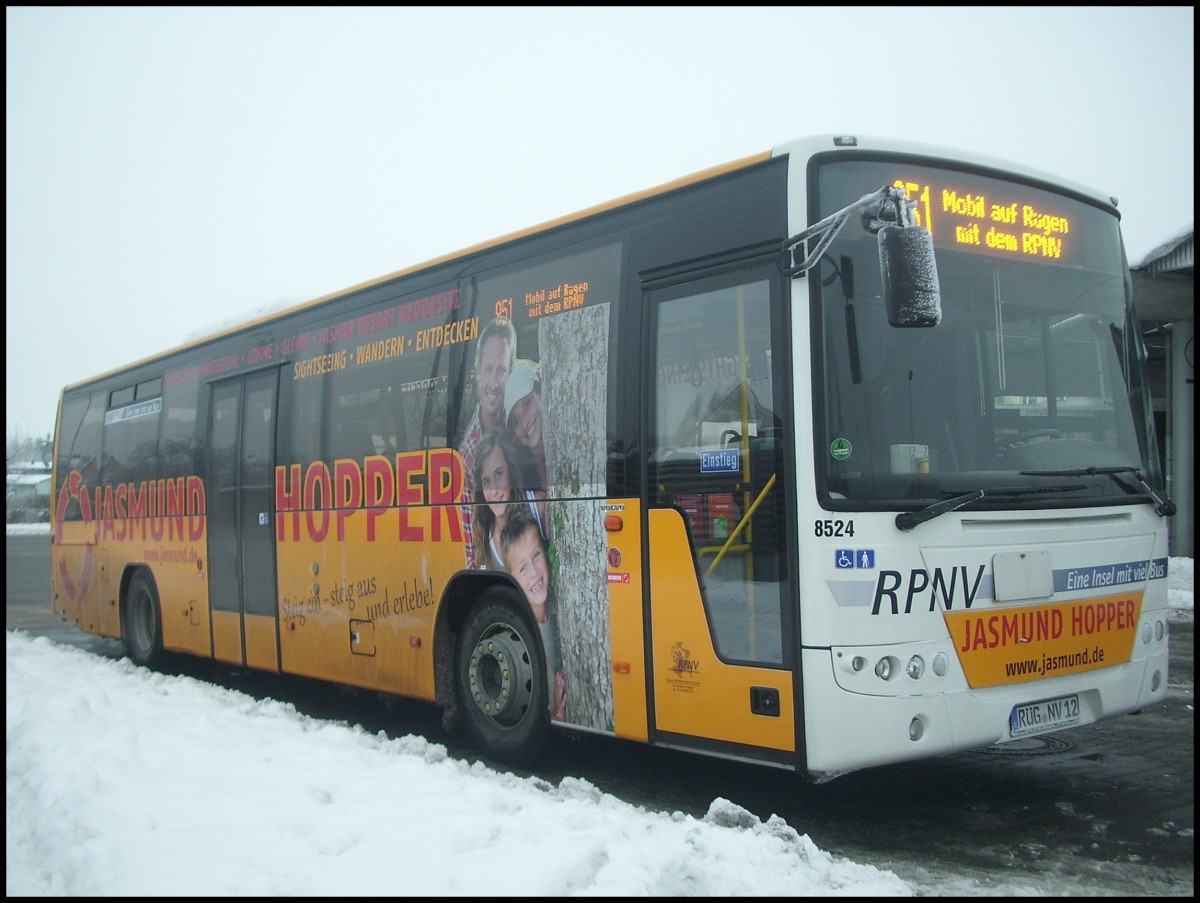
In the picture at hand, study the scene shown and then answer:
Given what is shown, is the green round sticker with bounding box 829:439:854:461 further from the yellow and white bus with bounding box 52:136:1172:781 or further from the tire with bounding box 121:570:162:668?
the tire with bounding box 121:570:162:668

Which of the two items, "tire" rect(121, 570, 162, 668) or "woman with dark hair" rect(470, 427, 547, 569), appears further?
"tire" rect(121, 570, 162, 668)

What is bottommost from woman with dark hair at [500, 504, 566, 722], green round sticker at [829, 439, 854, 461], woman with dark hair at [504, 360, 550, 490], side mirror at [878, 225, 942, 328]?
woman with dark hair at [500, 504, 566, 722]

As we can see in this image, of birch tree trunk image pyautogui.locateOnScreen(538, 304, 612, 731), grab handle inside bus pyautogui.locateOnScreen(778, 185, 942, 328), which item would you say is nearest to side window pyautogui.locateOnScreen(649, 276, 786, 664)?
birch tree trunk image pyautogui.locateOnScreen(538, 304, 612, 731)

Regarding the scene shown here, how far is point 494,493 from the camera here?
756 cm

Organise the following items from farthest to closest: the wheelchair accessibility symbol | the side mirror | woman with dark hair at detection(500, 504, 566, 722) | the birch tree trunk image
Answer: woman with dark hair at detection(500, 504, 566, 722) → the birch tree trunk image → the wheelchair accessibility symbol → the side mirror

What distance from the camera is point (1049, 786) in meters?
6.55

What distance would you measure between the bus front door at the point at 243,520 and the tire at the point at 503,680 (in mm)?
3039

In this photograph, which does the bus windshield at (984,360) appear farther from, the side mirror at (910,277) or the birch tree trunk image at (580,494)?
the birch tree trunk image at (580,494)

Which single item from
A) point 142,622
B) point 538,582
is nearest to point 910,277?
point 538,582

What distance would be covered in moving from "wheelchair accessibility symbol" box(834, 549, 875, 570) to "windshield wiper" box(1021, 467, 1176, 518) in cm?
102

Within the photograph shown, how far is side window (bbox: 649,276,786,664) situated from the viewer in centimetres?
565

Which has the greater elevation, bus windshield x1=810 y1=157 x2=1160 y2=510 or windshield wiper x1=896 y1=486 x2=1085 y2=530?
bus windshield x1=810 y1=157 x2=1160 y2=510

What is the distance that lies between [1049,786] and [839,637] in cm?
216

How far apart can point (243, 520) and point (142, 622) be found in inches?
130
